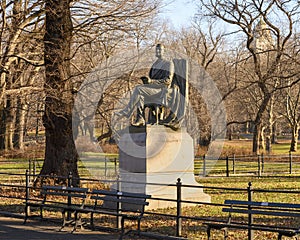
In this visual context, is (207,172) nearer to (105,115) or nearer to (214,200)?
(105,115)

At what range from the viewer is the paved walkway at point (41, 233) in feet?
36.4

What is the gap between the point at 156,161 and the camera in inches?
595

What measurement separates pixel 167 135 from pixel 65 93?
5819 millimetres

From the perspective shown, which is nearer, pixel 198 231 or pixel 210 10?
pixel 198 231

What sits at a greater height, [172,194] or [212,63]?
[212,63]

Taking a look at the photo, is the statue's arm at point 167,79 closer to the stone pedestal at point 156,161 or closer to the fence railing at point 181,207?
the stone pedestal at point 156,161

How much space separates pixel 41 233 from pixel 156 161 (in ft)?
14.5

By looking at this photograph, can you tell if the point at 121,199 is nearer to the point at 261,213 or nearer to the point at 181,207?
the point at 261,213

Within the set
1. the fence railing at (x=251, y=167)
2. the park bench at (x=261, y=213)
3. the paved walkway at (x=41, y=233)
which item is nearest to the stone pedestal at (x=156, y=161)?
the paved walkway at (x=41, y=233)

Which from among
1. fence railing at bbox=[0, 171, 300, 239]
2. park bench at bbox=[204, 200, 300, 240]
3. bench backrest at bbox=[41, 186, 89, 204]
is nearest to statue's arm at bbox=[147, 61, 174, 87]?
fence railing at bbox=[0, 171, 300, 239]

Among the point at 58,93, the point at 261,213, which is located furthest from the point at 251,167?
the point at 261,213

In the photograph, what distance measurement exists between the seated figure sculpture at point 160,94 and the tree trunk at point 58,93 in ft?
14.4

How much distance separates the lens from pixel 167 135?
15.5 metres

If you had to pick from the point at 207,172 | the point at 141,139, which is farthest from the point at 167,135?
the point at 207,172
